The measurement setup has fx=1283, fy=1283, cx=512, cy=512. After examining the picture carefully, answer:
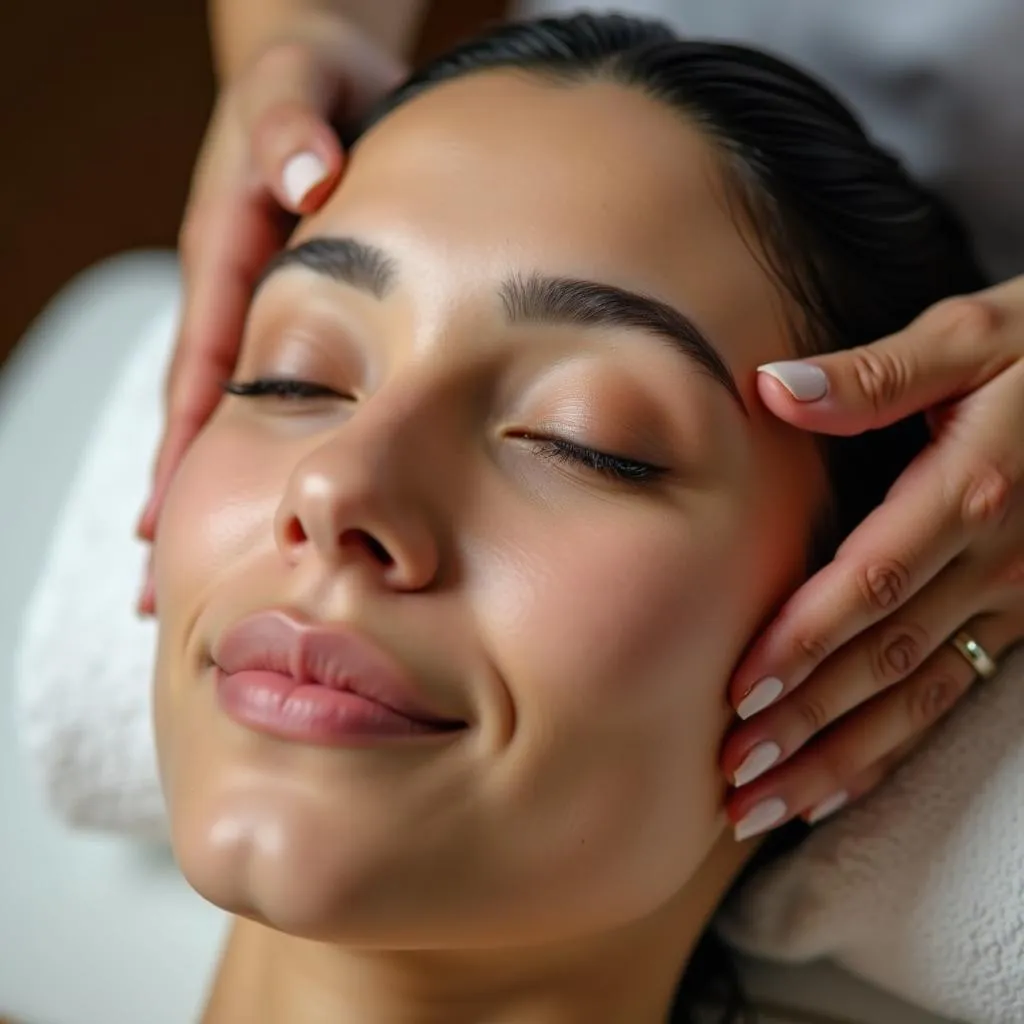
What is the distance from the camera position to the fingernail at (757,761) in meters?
0.83

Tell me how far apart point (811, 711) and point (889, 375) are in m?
0.23

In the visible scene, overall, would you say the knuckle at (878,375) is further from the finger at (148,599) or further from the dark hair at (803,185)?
the finger at (148,599)

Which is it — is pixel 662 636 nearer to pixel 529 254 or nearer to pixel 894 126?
pixel 529 254

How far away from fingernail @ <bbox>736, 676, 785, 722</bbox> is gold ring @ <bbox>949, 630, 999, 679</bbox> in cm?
20

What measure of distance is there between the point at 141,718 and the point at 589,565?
60 cm

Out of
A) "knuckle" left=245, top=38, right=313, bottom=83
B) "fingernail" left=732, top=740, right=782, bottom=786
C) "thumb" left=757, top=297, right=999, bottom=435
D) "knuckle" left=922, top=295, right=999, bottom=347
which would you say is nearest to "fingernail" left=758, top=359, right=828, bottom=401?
"thumb" left=757, top=297, right=999, bottom=435

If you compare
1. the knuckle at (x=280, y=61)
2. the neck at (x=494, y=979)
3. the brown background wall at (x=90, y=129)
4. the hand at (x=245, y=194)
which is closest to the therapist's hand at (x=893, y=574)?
the neck at (x=494, y=979)

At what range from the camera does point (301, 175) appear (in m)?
0.99

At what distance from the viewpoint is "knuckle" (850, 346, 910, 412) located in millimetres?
826

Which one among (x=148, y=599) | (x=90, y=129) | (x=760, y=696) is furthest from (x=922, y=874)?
(x=90, y=129)

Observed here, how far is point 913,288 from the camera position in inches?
38.4

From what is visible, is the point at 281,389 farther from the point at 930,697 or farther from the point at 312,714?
the point at 930,697

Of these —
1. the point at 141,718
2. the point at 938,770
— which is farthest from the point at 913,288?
the point at 141,718

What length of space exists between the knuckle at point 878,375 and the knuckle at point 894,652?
0.15m
